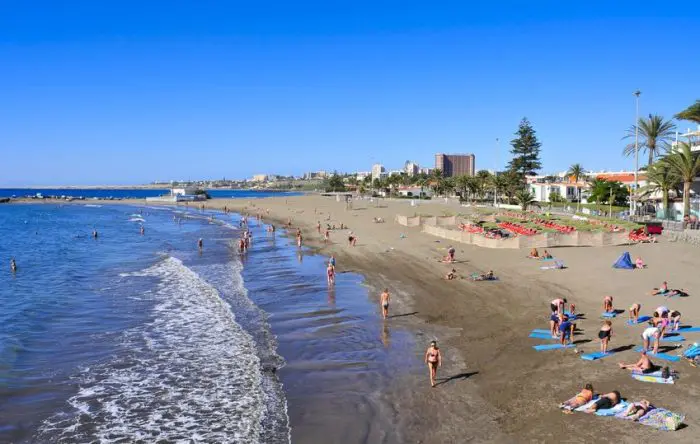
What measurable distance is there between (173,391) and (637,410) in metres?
9.69

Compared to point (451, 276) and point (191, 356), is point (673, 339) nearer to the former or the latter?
point (451, 276)

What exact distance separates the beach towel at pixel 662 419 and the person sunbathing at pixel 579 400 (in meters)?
0.97

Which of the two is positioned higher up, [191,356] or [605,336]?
[605,336]

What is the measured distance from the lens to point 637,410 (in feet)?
31.2

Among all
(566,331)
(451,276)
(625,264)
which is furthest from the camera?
(451,276)

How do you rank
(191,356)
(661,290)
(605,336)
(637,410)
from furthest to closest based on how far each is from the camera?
1. (661,290)
2. (191,356)
3. (605,336)
4. (637,410)

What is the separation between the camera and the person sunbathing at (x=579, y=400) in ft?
32.9

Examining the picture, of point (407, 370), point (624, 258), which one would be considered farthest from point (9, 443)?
point (624, 258)

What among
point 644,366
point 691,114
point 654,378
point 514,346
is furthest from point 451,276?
point 691,114

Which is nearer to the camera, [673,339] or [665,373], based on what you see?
[665,373]

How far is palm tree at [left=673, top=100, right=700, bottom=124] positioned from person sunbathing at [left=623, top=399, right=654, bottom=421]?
48673mm

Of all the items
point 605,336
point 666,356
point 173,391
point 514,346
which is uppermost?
point 605,336

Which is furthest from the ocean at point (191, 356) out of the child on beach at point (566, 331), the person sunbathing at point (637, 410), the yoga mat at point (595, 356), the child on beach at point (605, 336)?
the child on beach at point (605, 336)

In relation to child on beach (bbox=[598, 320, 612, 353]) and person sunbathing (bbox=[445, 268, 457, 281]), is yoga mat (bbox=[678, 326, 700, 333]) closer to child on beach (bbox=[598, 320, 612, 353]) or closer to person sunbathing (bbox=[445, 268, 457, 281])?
child on beach (bbox=[598, 320, 612, 353])
